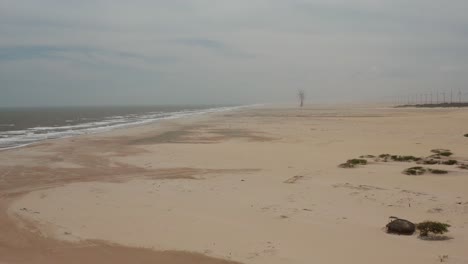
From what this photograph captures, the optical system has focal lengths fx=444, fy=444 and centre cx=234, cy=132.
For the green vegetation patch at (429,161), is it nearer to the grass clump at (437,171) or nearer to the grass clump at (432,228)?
the grass clump at (437,171)

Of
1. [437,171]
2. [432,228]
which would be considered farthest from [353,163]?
[432,228]

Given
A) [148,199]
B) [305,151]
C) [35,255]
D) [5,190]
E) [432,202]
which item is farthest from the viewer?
[305,151]

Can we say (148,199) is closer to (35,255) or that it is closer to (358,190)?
(35,255)

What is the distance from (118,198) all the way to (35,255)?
15.4 feet

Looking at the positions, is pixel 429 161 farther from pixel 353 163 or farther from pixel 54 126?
pixel 54 126

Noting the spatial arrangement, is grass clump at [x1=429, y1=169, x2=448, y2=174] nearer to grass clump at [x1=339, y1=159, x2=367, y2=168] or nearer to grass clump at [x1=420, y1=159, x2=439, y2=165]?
grass clump at [x1=420, y1=159, x2=439, y2=165]

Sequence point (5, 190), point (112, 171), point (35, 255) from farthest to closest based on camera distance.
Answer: point (112, 171)
point (5, 190)
point (35, 255)

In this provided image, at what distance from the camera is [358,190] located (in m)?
12.6

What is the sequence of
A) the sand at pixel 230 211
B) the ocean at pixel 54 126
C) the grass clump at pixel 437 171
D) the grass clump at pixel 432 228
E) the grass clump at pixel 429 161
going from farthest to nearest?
the ocean at pixel 54 126 < the grass clump at pixel 429 161 < the grass clump at pixel 437 171 < the grass clump at pixel 432 228 < the sand at pixel 230 211

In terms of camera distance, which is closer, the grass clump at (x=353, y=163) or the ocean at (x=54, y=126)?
the grass clump at (x=353, y=163)

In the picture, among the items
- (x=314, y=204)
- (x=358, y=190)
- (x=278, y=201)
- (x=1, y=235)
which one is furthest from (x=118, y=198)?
(x=358, y=190)

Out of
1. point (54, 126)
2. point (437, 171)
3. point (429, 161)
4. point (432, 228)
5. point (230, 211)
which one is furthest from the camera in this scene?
point (54, 126)

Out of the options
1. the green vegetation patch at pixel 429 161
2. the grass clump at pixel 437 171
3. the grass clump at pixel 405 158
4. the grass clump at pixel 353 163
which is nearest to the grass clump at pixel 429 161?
the green vegetation patch at pixel 429 161

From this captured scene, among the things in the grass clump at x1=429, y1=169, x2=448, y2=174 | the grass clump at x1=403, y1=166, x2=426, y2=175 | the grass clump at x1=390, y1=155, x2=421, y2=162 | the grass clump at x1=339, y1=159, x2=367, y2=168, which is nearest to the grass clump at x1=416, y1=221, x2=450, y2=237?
the grass clump at x1=403, y1=166, x2=426, y2=175
